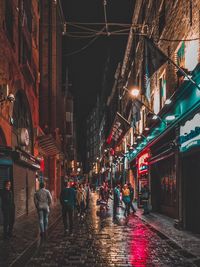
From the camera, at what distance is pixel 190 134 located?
1709 cm

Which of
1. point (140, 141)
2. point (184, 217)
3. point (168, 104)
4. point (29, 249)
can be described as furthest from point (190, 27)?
point (140, 141)

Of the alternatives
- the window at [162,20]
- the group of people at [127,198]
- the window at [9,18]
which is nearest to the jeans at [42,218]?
the group of people at [127,198]

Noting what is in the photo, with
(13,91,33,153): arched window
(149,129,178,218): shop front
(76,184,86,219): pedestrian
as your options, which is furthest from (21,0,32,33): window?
(149,129,178,218): shop front

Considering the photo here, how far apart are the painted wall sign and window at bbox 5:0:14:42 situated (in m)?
9.90

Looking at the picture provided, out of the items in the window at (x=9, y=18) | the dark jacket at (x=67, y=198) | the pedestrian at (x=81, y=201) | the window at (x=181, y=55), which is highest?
the window at (x=9, y=18)

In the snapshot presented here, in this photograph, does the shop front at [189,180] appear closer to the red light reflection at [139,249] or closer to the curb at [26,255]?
the red light reflection at [139,249]

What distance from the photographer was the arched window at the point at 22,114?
26705mm

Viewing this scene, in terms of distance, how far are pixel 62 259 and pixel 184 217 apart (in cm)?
775

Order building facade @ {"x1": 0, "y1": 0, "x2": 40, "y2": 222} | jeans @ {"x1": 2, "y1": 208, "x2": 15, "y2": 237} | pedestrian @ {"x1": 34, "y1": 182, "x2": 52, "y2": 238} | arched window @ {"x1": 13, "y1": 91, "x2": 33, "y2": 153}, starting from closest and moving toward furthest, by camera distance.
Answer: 1. jeans @ {"x1": 2, "y1": 208, "x2": 15, "y2": 237}
2. pedestrian @ {"x1": 34, "y1": 182, "x2": 52, "y2": 238}
3. building facade @ {"x1": 0, "y1": 0, "x2": 40, "y2": 222}
4. arched window @ {"x1": 13, "y1": 91, "x2": 33, "y2": 153}

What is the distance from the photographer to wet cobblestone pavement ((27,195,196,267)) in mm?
11430

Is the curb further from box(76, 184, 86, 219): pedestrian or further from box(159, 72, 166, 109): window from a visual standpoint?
box(159, 72, 166, 109): window

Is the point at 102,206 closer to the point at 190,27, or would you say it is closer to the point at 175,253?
the point at 190,27

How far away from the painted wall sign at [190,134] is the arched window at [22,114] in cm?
1039

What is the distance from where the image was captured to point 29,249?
44.0 ft
